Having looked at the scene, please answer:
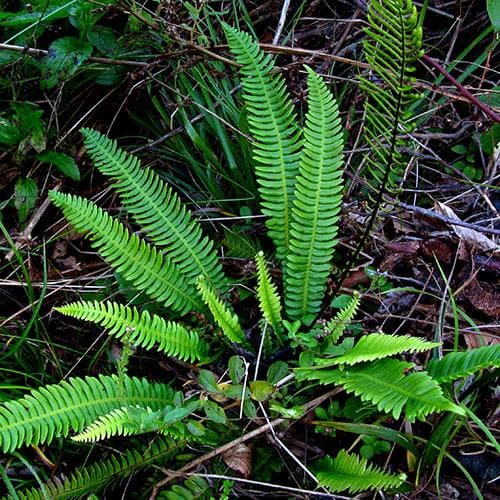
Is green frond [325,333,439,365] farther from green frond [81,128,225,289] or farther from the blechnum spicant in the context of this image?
green frond [81,128,225,289]

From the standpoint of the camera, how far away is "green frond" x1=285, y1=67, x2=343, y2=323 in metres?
2.15

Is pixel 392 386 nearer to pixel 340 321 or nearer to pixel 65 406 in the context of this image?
pixel 340 321

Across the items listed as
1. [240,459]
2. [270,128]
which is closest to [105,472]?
[240,459]

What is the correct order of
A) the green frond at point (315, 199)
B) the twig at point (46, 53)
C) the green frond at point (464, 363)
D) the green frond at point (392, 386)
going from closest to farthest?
1. the green frond at point (392, 386)
2. the green frond at point (464, 363)
3. the green frond at point (315, 199)
4. the twig at point (46, 53)

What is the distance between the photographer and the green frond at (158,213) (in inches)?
89.7

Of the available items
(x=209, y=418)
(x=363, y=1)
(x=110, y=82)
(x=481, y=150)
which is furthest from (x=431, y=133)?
(x=209, y=418)

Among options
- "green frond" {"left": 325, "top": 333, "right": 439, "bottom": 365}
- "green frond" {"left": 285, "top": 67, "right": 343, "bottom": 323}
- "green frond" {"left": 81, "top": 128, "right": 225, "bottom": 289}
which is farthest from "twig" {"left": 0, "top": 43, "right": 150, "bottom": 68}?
"green frond" {"left": 325, "top": 333, "right": 439, "bottom": 365}

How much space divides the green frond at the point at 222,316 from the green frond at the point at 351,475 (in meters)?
0.48

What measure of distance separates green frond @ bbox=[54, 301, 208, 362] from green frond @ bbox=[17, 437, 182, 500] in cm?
29

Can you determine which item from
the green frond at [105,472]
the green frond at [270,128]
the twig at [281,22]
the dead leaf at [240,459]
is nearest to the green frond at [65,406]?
the green frond at [105,472]

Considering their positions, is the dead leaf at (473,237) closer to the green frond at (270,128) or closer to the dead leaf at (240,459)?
the green frond at (270,128)

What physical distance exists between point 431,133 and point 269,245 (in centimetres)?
84

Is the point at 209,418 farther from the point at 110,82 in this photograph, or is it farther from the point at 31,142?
the point at 110,82

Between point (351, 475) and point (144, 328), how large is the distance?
0.75 metres
